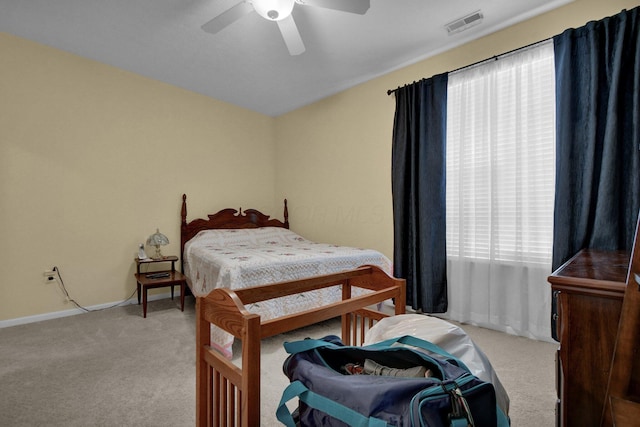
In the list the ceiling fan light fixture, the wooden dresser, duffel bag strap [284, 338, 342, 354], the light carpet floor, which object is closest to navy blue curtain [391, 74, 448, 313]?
the light carpet floor

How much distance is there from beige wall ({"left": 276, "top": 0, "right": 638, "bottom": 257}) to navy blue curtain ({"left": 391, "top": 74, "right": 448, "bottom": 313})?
20 cm

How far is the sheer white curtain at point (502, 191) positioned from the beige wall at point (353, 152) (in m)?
0.21

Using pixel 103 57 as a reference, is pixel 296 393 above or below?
below

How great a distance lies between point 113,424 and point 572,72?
3.65 m

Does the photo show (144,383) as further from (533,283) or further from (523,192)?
(523,192)

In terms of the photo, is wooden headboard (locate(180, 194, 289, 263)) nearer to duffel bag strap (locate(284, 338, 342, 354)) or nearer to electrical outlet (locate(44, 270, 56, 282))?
electrical outlet (locate(44, 270, 56, 282))

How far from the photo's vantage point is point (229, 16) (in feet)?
7.30

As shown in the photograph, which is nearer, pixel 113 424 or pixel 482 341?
pixel 113 424

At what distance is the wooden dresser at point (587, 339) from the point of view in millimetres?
959

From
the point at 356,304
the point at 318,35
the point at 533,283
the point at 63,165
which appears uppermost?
the point at 318,35

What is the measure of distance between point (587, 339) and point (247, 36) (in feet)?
10.3

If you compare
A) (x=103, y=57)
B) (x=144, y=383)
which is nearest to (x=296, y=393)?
(x=144, y=383)

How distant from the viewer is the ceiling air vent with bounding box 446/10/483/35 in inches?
101

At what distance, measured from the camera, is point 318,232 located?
4.48m
